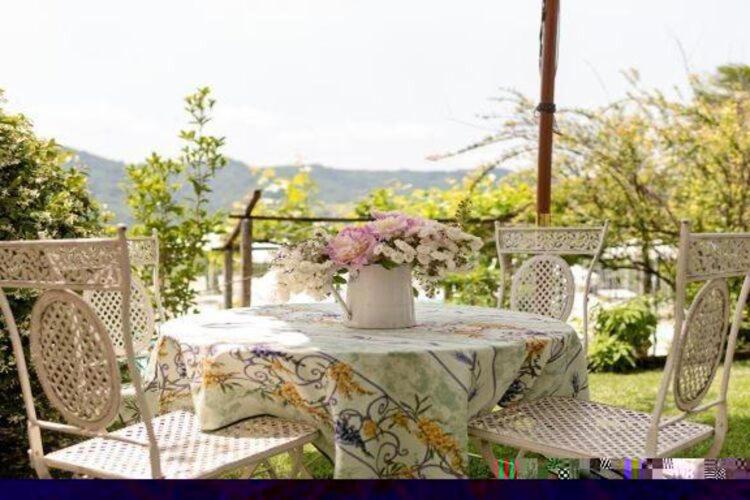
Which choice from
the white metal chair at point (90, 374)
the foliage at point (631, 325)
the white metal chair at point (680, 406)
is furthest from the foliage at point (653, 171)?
the white metal chair at point (90, 374)

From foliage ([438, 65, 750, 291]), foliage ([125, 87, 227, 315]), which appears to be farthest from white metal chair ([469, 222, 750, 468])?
foliage ([438, 65, 750, 291])

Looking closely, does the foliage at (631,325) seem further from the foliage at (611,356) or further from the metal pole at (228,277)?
the metal pole at (228,277)

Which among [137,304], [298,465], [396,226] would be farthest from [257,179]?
[396,226]

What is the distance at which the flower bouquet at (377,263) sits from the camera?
8.03ft

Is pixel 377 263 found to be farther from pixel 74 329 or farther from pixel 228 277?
pixel 228 277

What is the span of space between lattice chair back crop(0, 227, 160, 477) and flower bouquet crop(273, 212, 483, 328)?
648 mm

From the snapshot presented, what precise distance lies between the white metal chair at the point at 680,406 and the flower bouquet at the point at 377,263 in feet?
1.40

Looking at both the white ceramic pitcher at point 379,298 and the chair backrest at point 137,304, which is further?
the chair backrest at point 137,304

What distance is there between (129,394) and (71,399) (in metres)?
0.81

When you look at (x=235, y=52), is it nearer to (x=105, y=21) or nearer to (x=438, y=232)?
(x=105, y=21)

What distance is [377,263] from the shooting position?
2512 millimetres

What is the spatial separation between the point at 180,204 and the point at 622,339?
3.09 m

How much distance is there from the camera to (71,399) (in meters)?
2.07
